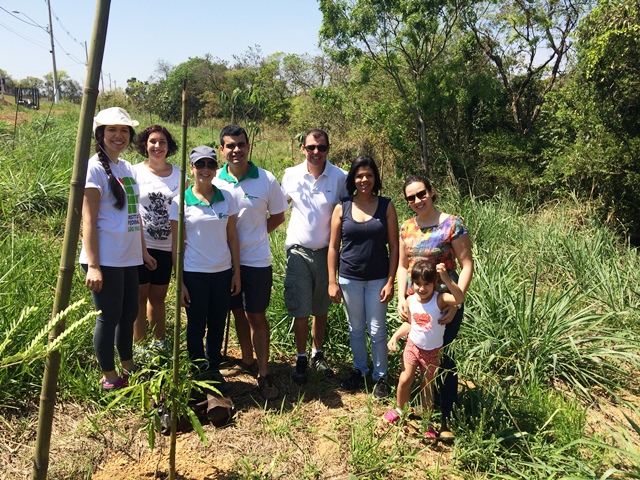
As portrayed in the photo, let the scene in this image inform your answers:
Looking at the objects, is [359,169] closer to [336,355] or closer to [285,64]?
[336,355]

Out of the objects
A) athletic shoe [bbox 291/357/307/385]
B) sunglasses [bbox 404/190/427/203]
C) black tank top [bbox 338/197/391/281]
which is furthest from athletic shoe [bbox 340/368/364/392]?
sunglasses [bbox 404/190/427/203]

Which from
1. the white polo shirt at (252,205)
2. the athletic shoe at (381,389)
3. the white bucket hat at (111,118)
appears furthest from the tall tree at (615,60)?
the white bucket hat at (111,118)

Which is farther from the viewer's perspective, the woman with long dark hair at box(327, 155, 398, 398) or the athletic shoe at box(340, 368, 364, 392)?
the athletic shoe at box(340, 368, 364, 392)

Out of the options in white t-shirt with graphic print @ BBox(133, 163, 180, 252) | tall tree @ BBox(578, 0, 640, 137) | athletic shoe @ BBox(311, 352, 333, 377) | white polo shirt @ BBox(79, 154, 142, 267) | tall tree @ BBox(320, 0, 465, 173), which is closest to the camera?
white polo shirt @ BBox(79, 154, 142, 267)

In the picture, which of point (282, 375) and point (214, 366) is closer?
point (214, 366)

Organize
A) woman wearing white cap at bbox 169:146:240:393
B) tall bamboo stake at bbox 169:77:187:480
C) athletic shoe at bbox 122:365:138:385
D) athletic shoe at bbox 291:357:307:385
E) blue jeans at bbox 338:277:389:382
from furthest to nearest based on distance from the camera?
athletic shoe at bbox 291:357:307:385
blue jeans at bbox 338:277:389:382
athletic shoe at bbox 122:365:138:385
woman wearing white cap at bbox 169:146:240:393
tall bamboo stake at bbox 169:77:187:480

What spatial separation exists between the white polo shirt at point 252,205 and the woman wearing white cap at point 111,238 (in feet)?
1.97

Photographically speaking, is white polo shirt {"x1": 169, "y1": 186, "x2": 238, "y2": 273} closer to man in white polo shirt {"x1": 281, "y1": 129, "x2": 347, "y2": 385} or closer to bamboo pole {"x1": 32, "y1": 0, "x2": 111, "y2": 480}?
man in white polo shirt {"x1": 281, "y1": 129, "x2": 347, "y2": 385}

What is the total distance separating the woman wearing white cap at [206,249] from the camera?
2881mm

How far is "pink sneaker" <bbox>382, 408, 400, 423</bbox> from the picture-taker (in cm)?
290

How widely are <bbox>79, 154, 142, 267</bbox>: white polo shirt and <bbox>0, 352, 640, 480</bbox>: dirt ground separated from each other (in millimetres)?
874

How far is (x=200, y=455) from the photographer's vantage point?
2.62 metres

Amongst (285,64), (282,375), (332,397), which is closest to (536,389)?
(332,397)

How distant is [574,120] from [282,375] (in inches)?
285
